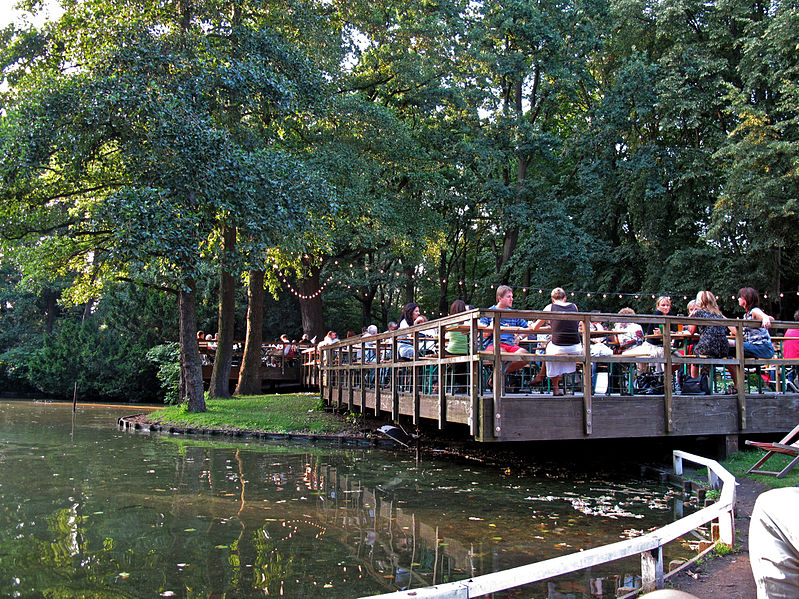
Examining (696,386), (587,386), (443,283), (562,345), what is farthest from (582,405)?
(443,283)

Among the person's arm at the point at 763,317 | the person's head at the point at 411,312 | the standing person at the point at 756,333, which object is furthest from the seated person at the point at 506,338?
the person's arm at the point at 763,317

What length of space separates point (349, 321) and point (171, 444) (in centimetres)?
2368

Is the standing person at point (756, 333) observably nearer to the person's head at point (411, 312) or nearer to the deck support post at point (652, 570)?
the person's head at point (411, 312)

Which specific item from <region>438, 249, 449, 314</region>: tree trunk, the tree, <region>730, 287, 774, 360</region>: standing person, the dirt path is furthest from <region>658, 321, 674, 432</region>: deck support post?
<region>438, 249, 449, 314</region>: tree trunk

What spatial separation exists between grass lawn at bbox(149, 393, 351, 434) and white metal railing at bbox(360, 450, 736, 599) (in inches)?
431

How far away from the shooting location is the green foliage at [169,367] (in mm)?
25797

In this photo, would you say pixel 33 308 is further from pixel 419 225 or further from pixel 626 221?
pixel 626 221

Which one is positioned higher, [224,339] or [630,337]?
[224,339]

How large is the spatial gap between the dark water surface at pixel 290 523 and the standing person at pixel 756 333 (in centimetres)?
259

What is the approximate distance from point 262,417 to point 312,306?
1042 centimetres

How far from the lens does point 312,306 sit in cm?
2705

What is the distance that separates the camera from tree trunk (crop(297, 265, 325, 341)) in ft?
87.0

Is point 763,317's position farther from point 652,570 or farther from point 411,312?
point 652,570

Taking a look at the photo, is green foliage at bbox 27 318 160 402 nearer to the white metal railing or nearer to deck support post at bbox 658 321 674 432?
deck support post at bbox 658 321 674 432
